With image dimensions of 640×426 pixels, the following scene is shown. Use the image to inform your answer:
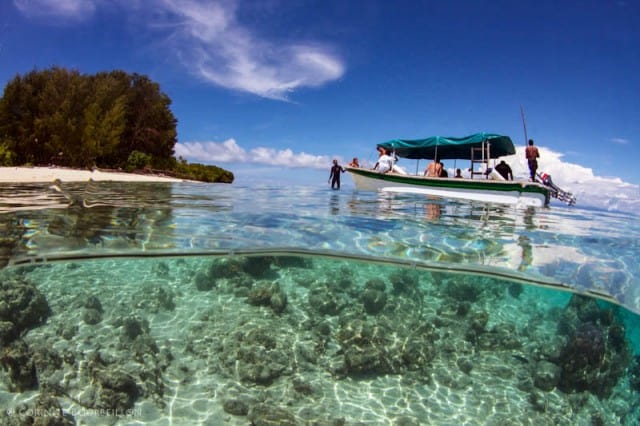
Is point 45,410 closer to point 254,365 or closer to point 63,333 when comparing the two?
point 63,333

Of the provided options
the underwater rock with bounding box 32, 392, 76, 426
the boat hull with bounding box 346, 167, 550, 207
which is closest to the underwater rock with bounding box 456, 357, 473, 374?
the underwater rock with bounding box 32, 392, 76, 426

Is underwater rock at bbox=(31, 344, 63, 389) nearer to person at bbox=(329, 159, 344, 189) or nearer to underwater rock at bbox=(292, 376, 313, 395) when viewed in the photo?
underwater rock at bbox=(292, 376, 313, 395)

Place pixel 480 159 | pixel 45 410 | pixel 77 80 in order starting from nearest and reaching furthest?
pixel 45 410 < pixel 480 159 < pixel 77 80

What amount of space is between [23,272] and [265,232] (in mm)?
6513

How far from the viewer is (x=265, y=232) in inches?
348

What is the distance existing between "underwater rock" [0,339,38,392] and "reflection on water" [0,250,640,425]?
29 millimetres

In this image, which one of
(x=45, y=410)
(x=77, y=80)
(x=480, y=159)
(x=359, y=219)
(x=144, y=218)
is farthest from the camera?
(x=77, y=80)

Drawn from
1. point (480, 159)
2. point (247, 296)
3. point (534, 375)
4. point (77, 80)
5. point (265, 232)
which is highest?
point (77, 80)

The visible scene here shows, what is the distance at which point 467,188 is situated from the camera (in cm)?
1873

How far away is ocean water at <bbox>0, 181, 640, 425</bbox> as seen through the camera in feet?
24.5

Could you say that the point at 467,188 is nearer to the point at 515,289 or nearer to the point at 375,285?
the point at 515,289

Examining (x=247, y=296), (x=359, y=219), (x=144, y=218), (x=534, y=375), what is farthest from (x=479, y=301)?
(x=144, y=218)

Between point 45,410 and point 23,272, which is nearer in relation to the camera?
point 45,410

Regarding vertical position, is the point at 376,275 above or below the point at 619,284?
below
